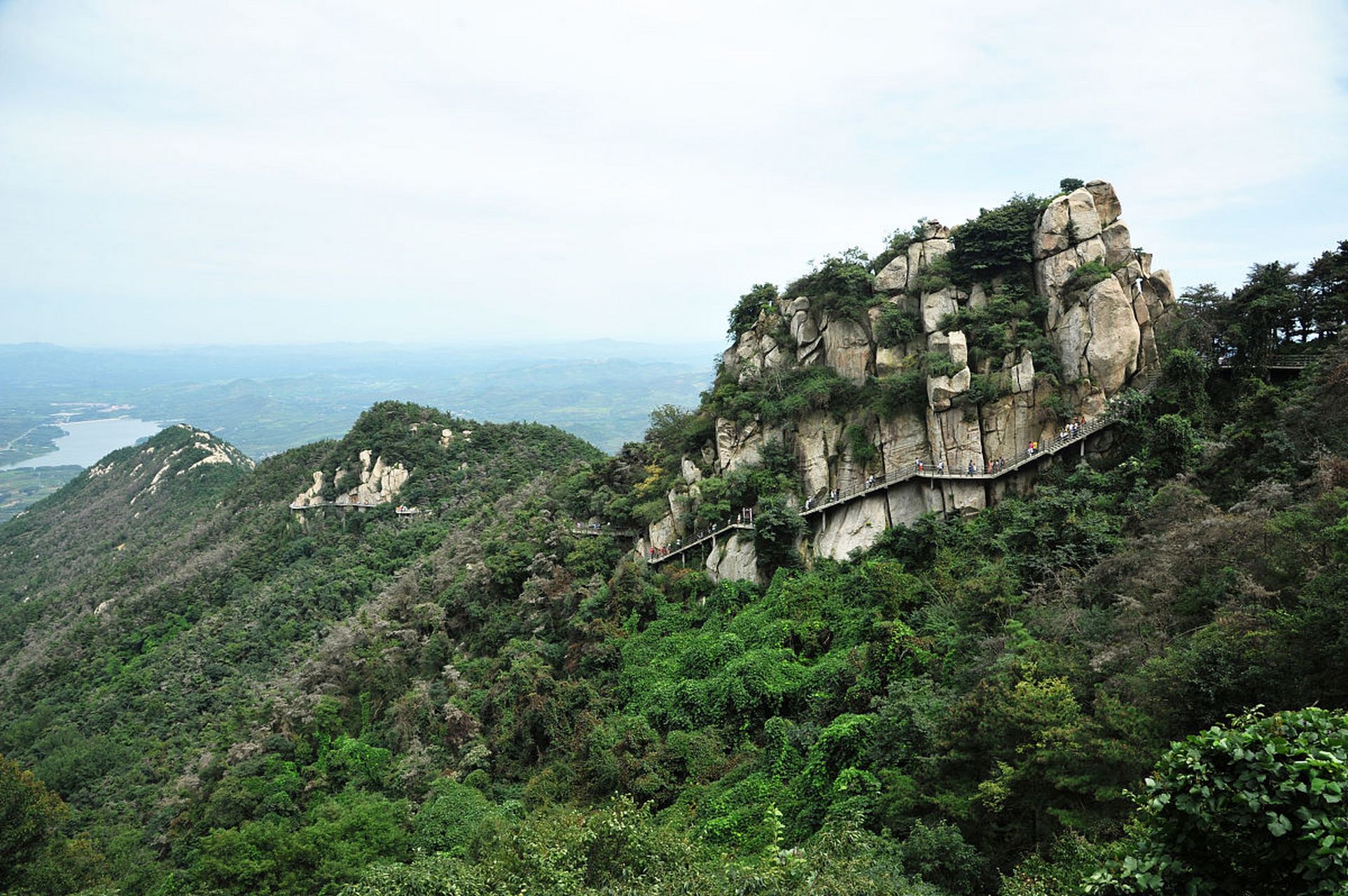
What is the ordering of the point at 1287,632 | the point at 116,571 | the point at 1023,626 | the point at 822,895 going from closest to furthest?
the point at 822,895, the point at 1287,632, the point at 1023,626, the point at 116,571

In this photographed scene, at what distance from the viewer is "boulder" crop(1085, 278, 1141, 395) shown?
2662 centimetres

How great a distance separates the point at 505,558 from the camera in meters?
37.9

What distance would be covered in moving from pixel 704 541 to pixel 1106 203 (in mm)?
19190

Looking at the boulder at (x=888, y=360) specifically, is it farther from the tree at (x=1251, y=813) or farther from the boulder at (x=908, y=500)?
the tree at (x=1251, y=813)

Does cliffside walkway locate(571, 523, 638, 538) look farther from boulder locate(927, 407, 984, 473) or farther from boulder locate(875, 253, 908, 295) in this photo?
boulder locate(875, 253, 908, 295)

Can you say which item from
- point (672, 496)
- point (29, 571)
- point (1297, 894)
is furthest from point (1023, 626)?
point (29, 571)

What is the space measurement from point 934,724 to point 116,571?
67508 millimetres

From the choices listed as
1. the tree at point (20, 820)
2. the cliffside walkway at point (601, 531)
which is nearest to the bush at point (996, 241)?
the cliffside walkway at point (601, 531)

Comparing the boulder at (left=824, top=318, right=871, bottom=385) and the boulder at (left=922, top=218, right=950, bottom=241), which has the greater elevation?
the boulder at (left=922, top=218, right=950, bottom=241)

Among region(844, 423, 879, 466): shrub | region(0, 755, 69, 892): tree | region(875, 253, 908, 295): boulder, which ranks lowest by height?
region(0, 755, 69, 892): tree

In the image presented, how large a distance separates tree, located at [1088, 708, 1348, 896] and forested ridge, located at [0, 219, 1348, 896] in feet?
0.14

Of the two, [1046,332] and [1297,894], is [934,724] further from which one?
[1046,332]

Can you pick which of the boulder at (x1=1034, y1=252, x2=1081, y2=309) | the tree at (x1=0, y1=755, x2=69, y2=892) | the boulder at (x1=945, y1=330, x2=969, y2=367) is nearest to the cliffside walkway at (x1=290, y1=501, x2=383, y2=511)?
the tree at (x1=0, y1=755, x2=69, y2=892)

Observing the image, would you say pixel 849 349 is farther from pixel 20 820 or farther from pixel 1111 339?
pixel 20 820
